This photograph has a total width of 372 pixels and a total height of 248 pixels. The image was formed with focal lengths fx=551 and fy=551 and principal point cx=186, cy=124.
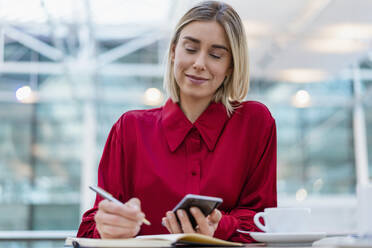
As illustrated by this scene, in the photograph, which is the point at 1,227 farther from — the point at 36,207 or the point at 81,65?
the point at 81,65

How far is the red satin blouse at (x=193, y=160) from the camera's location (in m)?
1.55

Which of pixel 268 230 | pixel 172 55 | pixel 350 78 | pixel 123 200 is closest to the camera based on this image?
pixel 268 230

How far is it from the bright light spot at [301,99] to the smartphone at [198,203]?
6.48 metres

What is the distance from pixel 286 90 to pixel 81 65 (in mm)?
3181

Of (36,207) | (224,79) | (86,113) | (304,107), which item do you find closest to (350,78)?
(304,107)

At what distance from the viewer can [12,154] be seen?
26.0ft

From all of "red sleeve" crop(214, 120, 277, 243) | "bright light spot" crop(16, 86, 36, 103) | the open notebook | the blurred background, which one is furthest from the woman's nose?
"bright light spot" crop(16, 86, 36, 103)

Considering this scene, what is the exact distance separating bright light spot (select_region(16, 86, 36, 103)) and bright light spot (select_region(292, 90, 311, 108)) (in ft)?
12.1

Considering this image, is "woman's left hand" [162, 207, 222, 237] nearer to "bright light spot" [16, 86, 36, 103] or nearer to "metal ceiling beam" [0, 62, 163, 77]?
"metal ceiling beam" [0, 62, 163, 77]

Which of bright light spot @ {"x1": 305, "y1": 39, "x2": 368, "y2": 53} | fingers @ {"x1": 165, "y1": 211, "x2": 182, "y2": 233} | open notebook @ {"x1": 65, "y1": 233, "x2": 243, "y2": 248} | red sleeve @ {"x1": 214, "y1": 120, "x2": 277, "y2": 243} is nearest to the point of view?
open notebook @ {"x1": 65, "y1": 233, "x2": 243, "y2": 248}

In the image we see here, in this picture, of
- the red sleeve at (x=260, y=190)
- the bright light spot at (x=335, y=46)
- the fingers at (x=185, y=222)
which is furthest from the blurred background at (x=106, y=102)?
the fingers at (x=185, y=222)

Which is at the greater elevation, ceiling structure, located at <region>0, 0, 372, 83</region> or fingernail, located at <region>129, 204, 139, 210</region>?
ceiling structure, located at <region>0, 0, 372, 83</region>

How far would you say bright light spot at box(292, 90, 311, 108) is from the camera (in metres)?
7.51

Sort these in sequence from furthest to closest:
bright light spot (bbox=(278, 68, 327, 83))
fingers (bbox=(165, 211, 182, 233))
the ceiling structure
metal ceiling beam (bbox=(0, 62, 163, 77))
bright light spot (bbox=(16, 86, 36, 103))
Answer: metal ceiling beam (bbox=(0, 62, 163, 77))
bright light spot (bbox=(16, 86, 36, 103))
bright light spot (bbox=(278, 68, 327, 83))
the ceiling structure
fingers (bbox=(165, 211, 182, 233))
